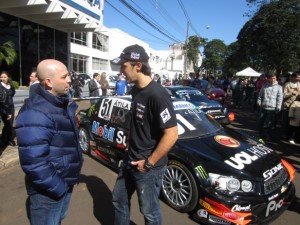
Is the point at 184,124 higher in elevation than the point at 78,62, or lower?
lower

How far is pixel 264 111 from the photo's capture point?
766 centimetres

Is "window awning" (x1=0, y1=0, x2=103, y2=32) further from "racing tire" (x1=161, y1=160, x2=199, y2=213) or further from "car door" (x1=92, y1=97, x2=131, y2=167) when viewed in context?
"racing tire" (x1=161, y1=160, x2=199, y2=213)

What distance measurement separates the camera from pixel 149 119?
2.38m

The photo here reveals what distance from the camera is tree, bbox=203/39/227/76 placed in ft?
310

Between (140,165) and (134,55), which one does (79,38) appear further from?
(140,165)

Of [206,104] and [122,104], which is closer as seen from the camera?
[122,104]

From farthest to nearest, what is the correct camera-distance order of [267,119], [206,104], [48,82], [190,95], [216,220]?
1. [190,95]
2. [206,104]
3. [267,119]
4. [216,220]
5. [48,82]

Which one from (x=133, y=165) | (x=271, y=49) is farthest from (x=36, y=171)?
(x=271, y=49)

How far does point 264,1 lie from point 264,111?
43.8 ft

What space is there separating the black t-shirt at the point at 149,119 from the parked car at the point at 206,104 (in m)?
6.22

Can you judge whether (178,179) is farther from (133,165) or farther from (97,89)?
(97,89)

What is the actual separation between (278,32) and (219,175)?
1625cm

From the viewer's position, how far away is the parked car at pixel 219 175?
3.30 meters

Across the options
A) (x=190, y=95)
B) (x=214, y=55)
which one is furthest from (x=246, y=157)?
(x=214, y=55)
